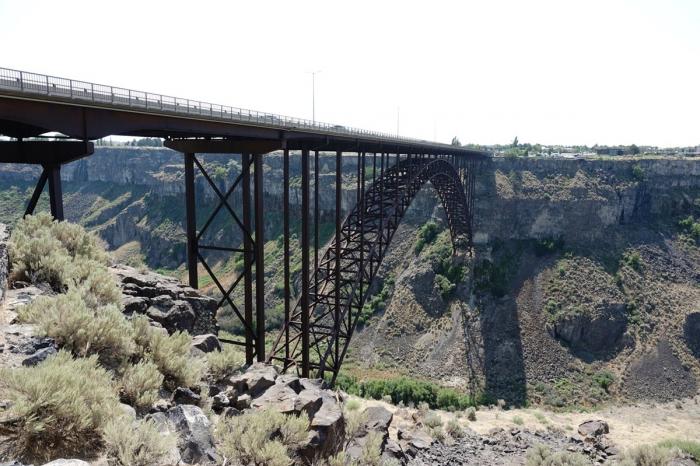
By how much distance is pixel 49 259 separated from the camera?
984 centimetres

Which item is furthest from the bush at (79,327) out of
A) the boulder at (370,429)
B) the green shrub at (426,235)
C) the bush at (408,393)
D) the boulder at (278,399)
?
the green shrub at (426,235)

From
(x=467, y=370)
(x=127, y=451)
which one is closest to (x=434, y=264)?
(x=467, y=370)

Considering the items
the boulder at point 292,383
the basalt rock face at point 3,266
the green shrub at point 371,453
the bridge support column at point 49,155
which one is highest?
the bridge support column at point 49,155

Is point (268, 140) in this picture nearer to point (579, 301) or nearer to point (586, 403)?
point (586, 403)

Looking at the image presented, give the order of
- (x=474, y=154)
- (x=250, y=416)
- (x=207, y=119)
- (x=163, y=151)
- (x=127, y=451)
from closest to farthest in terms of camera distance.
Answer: (x=127, y=451), (x=250, y=416), (x=207, y=119), (x=474, y=154), (x=163, y=151)

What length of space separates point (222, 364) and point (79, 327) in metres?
3.02

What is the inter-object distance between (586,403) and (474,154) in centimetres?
2879

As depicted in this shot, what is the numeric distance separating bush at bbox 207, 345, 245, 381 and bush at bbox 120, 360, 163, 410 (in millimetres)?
2138

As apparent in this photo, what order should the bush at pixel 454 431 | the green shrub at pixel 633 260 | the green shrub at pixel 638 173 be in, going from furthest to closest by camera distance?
the green shrub at pixel 638 173, the green shrub at pixel 633 260, the bush at pixel 454 431

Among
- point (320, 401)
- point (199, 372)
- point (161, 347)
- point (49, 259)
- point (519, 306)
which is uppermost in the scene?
point (49, 259)

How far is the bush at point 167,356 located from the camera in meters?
8.55

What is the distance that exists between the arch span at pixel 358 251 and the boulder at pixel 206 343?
22.5ft

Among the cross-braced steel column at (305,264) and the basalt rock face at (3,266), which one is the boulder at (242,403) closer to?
the basalt rock face at (3,266)

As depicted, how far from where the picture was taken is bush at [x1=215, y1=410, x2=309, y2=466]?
7.12m
